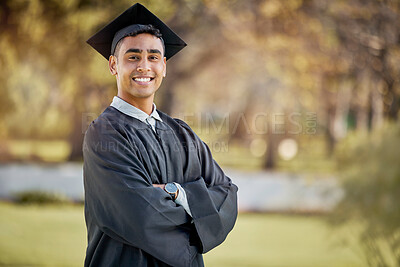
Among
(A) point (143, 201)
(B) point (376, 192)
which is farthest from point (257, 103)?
(A) point (143, 201)

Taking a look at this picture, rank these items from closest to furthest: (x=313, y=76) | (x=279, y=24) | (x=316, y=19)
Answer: (x=316, y=19) < (x=279, y=24) < (x=313, y=76)

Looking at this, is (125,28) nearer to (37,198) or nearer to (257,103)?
(37,198)

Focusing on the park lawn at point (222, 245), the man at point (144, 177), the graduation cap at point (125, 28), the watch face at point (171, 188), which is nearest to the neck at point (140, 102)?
the man at point (144, 177)

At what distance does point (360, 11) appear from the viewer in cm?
879

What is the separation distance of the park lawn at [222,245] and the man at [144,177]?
14.5 feet

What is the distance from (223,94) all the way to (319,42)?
9.42 m

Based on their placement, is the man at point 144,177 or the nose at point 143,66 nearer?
the man at point 144,177

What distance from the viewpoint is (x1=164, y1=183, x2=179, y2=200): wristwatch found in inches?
81.2

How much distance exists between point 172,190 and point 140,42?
26.0 inches

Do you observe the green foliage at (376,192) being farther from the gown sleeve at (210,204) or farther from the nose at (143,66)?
the nose at (143,66)

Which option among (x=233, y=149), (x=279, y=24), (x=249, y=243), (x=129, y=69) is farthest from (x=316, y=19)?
(x=233, y=149)

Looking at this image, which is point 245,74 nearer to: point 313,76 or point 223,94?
point 313,76

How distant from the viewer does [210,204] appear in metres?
2.12

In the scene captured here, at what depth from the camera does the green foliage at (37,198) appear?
10289mm
